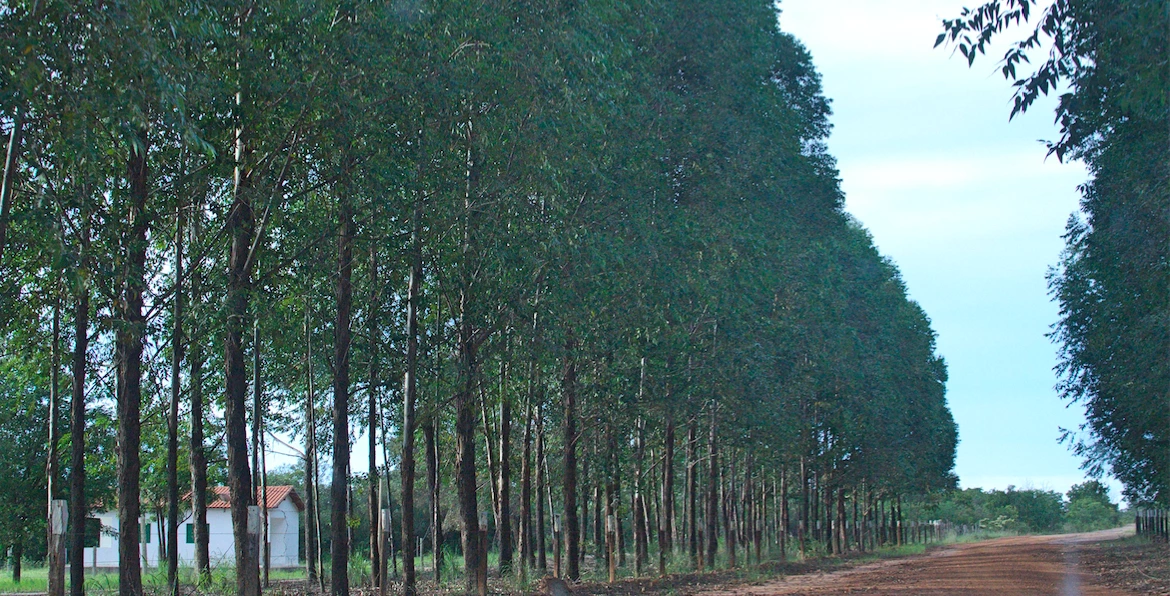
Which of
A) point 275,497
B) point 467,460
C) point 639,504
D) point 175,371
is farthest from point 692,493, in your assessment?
point 275,497

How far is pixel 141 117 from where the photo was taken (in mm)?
11125

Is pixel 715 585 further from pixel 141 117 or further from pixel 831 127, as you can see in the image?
pixel 141 117

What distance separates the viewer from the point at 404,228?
60.6 ft

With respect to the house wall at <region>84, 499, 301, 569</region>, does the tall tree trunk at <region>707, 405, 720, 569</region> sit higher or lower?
higher

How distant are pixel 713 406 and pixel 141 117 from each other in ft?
82.7

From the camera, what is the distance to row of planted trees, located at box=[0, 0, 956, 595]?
14.2 meters

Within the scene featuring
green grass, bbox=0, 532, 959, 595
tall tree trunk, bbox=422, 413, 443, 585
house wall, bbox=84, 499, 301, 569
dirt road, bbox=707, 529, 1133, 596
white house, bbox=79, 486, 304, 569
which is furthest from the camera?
house wall, bbox=84, 499, 301, 569

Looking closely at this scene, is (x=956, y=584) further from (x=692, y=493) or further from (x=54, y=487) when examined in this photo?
(x=54, y=487)

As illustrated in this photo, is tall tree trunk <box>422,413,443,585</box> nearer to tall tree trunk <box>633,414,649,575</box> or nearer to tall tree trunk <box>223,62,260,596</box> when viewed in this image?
tall tree trunk <box>633,414,649,575</box>

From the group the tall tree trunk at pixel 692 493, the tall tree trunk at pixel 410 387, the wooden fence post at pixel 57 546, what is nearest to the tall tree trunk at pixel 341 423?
the tall tree trunk at pixel 410 387

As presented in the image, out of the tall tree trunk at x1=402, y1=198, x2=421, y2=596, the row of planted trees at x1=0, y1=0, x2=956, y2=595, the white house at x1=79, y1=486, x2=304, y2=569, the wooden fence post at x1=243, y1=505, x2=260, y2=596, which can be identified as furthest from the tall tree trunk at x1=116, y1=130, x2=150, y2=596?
the white house at x1=79, y1=486, x2=304, y2=569

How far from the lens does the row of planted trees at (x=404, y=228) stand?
1416cm

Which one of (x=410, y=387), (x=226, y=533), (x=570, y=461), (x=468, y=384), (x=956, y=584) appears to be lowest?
(x=226, y=533)

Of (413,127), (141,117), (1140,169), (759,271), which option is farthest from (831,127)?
(141,117)
